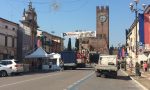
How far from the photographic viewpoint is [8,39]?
70.9 meters

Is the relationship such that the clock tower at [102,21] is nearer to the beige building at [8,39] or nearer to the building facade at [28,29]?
the building facade at [28,29]

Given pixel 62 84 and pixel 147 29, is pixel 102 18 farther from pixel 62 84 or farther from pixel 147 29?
pixel 62 84

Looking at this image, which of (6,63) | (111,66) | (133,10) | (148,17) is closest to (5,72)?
(6,63)

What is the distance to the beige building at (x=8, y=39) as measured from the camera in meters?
68.1

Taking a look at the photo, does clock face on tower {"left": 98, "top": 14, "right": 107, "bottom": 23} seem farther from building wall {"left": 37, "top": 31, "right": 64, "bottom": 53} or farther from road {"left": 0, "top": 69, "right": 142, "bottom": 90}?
road {"left": 0, "top": 69, "right": 142, "bottom": 90}

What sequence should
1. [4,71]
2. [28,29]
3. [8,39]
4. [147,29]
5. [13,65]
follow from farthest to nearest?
[28,29] < [8,39] < [13,65] < [4,71] < [147,29]

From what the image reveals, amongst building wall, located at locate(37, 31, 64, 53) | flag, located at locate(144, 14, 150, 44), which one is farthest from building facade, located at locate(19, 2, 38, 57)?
flag, located at locate(144, 14, 150, 44)

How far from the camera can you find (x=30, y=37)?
81812mm

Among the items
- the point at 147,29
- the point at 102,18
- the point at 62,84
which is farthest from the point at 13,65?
the point at 102,18

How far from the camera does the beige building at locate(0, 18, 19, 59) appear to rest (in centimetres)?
6812

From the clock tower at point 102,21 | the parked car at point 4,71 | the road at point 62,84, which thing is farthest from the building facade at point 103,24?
the road at point 62,84

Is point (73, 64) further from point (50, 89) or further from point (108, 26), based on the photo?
point (108, 26)

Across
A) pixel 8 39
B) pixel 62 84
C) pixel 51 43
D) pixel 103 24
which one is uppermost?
pixel 103 24

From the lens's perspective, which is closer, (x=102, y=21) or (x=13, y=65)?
(x=13, y=65)
